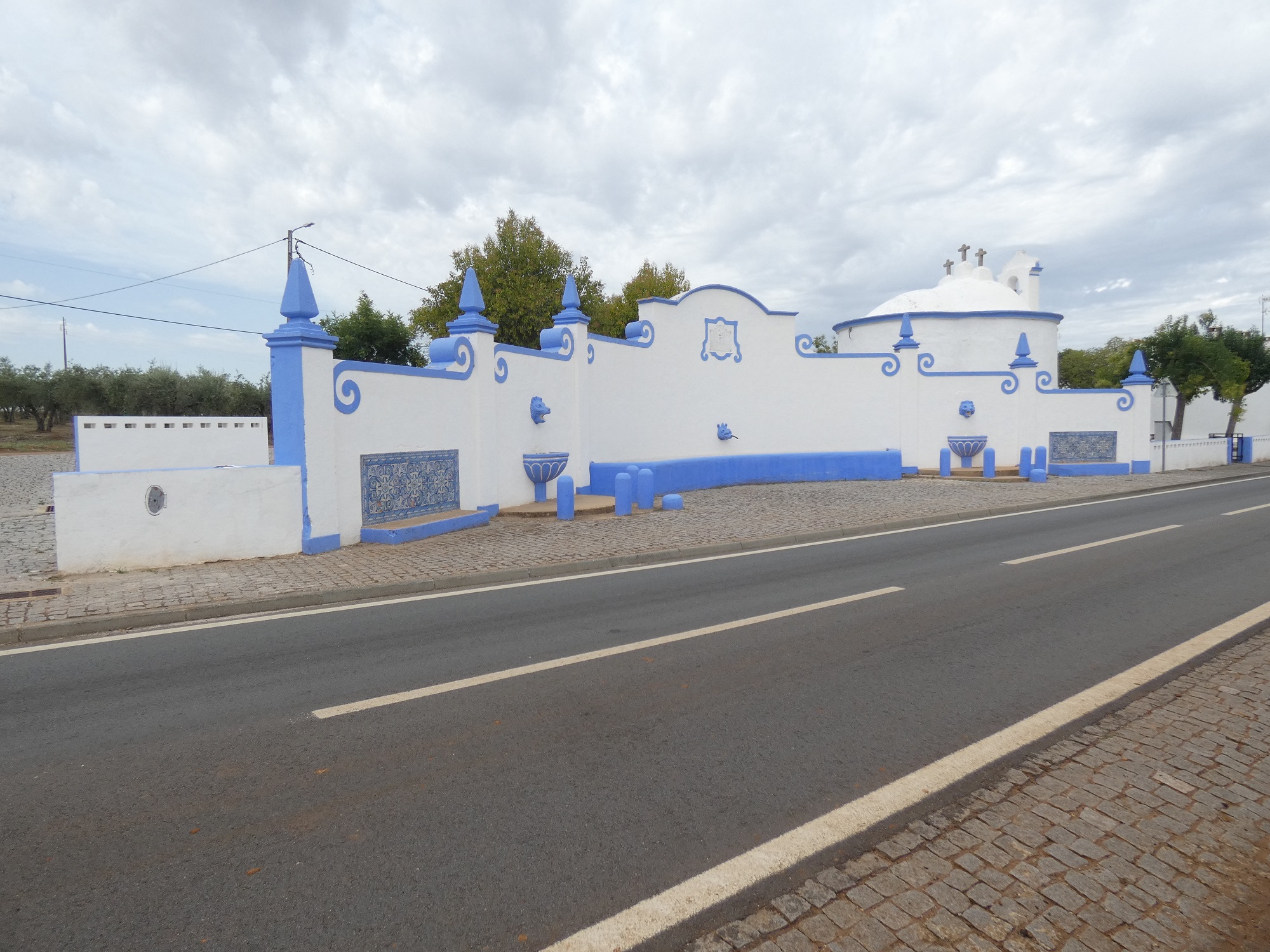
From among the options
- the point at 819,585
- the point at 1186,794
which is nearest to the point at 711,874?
the point at 1186,794

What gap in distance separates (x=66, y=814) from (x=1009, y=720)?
5.08 m

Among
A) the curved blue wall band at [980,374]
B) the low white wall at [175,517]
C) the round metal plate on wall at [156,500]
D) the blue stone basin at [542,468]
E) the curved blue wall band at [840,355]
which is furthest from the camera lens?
the curved blue wall band at [980,374]

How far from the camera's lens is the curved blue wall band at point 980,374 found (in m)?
23.9

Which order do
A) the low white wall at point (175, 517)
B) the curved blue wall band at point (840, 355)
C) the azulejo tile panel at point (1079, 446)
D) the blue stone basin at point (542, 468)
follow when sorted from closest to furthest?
the low white wall at point (175, 517), the blue stone basin at point (542, 468), the curved blue wall band at point (840, 355), the azulejo tile panel at point (1079, 446)

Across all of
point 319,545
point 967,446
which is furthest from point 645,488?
point 967,446

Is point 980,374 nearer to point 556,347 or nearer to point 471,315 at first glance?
point 556,347

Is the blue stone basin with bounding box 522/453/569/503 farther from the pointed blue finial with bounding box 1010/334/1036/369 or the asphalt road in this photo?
the pointed blue finial with bounding box 1010/334/1036/369

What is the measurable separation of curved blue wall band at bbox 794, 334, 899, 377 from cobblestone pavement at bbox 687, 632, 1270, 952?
60.9ft

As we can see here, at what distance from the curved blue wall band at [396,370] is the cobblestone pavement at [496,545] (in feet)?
6.92

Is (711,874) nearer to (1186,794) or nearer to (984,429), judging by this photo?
(1186,794)

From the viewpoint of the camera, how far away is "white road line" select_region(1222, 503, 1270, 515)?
1445 centimetres

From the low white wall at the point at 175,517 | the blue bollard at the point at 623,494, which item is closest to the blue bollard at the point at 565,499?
the blue bollard at the point at 623,494

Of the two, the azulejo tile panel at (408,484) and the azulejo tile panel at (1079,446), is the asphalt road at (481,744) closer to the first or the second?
the azulejo tile panel at (408,484)

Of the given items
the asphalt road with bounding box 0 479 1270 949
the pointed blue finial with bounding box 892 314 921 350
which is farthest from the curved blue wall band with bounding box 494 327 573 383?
the pointed blue finial with bounding box 892 314 921 350
